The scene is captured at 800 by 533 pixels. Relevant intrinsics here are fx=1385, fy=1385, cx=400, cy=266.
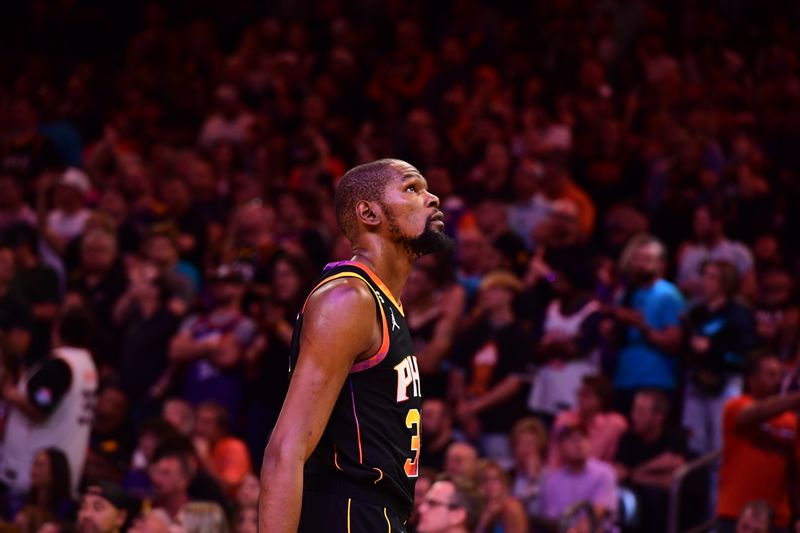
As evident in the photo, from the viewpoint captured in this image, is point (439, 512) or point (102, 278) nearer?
point (439, 512)

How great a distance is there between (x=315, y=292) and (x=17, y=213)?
9338mm

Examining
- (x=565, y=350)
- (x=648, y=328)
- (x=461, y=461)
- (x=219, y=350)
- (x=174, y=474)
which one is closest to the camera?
(x=174, y=474)

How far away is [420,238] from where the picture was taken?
3.75m

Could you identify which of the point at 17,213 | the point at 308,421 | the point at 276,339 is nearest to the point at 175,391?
the point at 276,339

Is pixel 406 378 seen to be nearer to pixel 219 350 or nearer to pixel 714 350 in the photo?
pixel 714 350

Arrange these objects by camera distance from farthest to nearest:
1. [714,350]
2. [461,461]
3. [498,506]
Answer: [714,350] → [461,461] → [498,506]

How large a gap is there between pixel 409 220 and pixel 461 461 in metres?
4.88

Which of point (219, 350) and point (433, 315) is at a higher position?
point (433, 315)

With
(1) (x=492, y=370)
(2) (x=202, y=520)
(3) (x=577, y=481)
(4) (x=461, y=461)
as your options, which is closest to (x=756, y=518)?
(3) (x=577, y=481)

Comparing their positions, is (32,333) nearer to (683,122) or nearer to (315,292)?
(683,122)

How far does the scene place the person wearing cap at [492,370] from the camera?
9.36m

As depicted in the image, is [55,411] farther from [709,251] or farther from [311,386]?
[311,386]

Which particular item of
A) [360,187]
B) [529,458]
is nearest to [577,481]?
[529,458]

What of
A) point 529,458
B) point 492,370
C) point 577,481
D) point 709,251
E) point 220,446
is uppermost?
point 709,251
